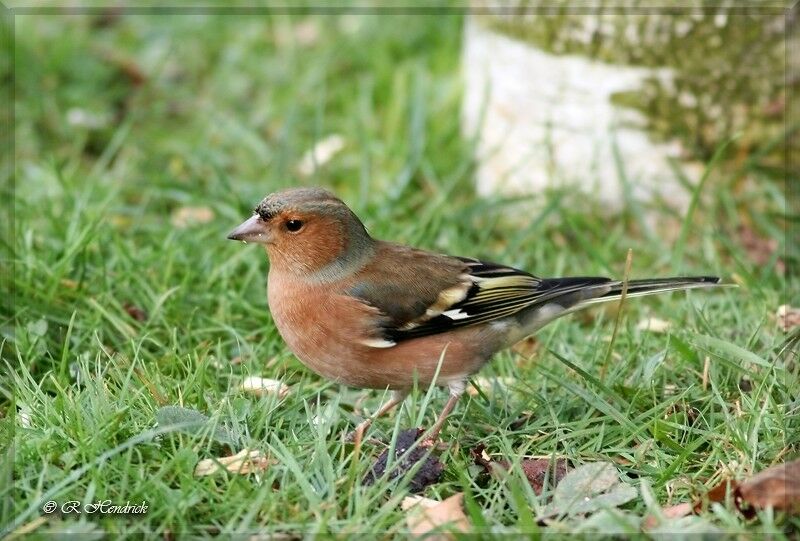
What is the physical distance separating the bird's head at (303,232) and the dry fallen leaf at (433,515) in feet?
3.60

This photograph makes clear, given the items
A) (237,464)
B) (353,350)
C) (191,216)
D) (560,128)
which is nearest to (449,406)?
(353,350)

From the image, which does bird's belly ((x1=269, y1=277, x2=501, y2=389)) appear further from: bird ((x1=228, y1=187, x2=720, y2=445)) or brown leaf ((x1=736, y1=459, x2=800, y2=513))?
brown leaf ((x1=736, y1=459, x2=800, y2=513))

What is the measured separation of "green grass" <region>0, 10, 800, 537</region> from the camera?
3.23 m

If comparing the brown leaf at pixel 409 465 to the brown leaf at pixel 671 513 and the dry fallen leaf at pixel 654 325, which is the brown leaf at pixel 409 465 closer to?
the brown leaf at pixel 671 513

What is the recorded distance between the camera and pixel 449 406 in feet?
12.4

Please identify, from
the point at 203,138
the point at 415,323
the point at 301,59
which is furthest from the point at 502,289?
the point at 301,59

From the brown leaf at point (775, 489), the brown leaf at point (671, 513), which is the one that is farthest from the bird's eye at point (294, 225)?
Answer: the brown leaf at point (775, 489)

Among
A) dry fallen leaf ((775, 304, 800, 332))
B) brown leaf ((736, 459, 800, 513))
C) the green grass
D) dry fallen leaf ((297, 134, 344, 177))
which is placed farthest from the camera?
dry fallen leaf ((297, 134, 344, 177))

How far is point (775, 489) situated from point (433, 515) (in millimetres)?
1015

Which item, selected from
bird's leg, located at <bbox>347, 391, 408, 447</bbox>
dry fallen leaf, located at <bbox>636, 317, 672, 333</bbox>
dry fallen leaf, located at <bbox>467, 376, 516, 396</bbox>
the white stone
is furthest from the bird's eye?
the white stone

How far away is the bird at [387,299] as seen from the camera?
150 inches

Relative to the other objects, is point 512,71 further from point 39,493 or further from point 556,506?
point 39,493

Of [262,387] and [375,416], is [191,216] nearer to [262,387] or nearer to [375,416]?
[262,387]

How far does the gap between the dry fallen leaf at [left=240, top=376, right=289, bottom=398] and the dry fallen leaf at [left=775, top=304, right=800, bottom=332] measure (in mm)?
2107
